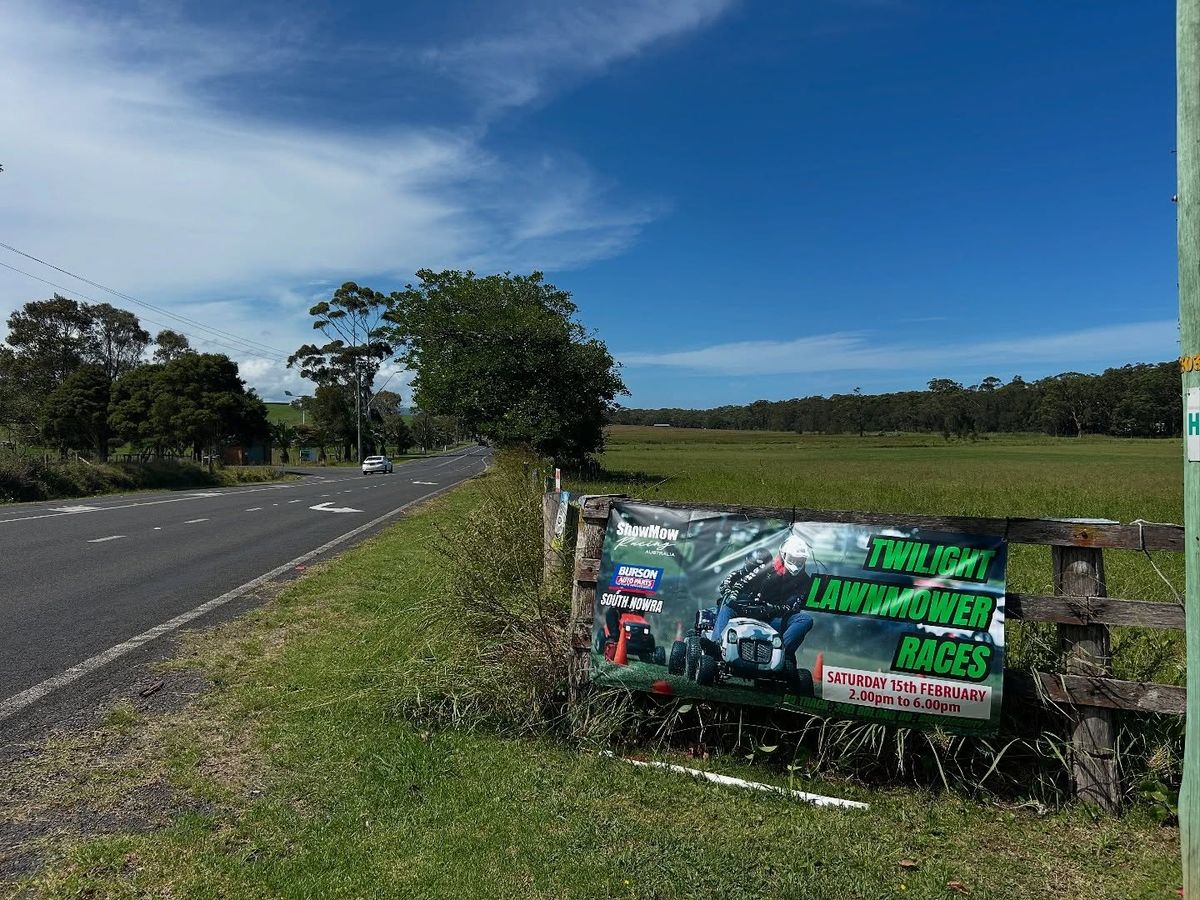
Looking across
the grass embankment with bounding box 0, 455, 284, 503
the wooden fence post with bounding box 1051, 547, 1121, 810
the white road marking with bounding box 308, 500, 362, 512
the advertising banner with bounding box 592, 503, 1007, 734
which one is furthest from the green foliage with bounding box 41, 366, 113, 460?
the wooden fence post with bounding box 1051, 547, 1121, 810

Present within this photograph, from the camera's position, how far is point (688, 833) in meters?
3.47

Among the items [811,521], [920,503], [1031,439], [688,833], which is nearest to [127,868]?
[688,833]

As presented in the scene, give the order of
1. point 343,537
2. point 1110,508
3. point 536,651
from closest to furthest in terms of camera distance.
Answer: point 536,651
point 343,537
point 1110,508

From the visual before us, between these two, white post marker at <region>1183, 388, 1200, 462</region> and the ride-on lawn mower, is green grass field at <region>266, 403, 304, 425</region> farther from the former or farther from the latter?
white post marker at <region>1183, 388, 1200, 462</region>

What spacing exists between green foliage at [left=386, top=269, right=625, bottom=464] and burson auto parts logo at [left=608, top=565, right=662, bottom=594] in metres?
22.5

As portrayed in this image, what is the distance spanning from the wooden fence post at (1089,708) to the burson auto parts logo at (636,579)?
2016 mm

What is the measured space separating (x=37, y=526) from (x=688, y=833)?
A: 16443mm

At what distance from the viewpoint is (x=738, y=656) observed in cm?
417

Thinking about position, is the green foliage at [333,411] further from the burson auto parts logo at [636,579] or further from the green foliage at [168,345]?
the burson auto parts logo at [636,579]

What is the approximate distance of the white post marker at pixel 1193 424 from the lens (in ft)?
8.54

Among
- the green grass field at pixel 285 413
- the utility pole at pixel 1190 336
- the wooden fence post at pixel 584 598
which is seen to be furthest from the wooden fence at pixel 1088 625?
the green grass field at pixel 285 413

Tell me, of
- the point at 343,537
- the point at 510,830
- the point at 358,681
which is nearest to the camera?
the point at 510,830

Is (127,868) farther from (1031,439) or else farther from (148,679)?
(1031,439)

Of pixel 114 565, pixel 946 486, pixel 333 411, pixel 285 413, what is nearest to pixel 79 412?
pixel 333 411
